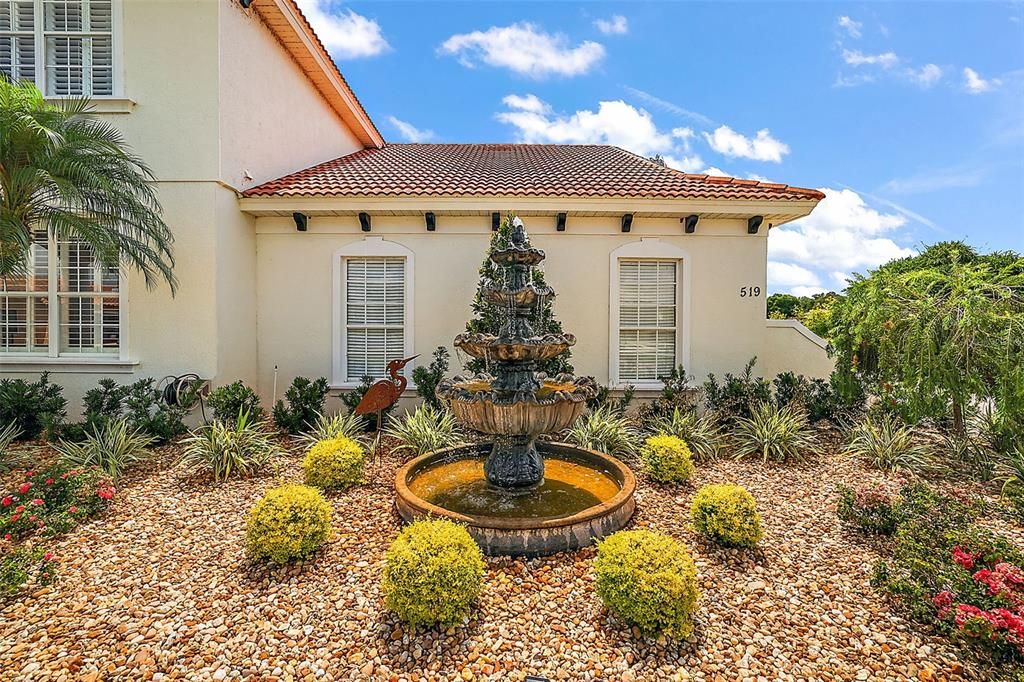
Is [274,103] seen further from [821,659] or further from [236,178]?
[821,659]

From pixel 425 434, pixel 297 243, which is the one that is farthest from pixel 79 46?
pixel 425 434

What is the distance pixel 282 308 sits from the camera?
8117 mm

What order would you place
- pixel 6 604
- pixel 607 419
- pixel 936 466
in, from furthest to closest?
pixel 607 419
pixel 936 466
pixel 6 604

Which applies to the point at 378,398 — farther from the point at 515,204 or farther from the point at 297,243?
the point at 515,204

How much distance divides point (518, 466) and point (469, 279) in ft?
14.1

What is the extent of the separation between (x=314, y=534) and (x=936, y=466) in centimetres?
716

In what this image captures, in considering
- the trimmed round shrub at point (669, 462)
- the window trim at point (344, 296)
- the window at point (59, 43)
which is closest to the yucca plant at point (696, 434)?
the trimmed round shrub at point (669, 462)

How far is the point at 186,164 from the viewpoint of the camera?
694 centimetres

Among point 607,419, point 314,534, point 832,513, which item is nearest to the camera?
point 314,534

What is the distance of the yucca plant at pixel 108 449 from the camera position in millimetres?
5297

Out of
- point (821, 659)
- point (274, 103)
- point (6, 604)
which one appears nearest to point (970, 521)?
point (821, 659)

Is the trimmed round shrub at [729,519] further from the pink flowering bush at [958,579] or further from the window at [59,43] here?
the window at [59,43]

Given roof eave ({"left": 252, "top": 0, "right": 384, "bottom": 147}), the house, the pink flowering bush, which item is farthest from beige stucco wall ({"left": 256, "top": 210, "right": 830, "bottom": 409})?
the pink flowering bush

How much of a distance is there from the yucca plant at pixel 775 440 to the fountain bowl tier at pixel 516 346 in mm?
3686
